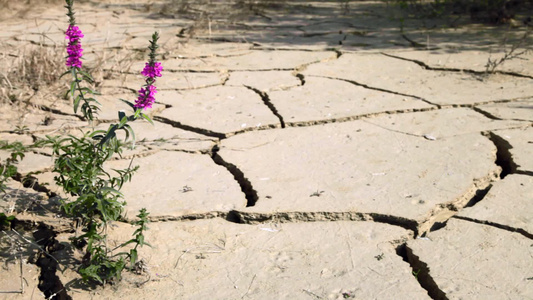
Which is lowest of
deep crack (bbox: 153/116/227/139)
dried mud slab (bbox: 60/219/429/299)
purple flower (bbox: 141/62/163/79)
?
dried mud slab (bbox: 60/219/429/299)

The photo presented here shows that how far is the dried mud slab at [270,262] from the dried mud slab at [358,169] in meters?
0.13

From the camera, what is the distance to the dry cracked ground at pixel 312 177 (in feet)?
5.86

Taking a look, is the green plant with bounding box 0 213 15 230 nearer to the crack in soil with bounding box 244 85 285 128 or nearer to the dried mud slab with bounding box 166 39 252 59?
the crack in soil with bounding box 244 85 285 128

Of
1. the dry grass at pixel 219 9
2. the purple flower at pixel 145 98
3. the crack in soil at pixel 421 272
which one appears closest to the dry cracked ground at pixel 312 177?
the crack in soil at pixel 421 272

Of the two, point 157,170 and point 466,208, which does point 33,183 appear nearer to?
point 157,170

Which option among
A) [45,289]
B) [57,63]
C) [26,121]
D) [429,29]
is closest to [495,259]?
[45,289]

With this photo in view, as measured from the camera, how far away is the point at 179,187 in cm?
234

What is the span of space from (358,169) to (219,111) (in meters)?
1.00

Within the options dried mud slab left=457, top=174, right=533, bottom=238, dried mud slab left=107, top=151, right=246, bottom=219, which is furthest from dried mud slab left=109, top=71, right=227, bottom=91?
dried mud slab left=457, top=174, right=533, bottom=238

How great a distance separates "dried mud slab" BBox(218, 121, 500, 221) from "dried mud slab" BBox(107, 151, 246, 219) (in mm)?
92

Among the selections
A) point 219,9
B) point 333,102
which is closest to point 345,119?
point 333,102

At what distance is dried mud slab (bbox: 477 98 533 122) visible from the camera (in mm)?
3051

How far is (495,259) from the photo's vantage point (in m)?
1.85

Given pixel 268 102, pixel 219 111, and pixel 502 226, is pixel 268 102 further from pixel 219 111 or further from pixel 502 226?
pixel 502 226
